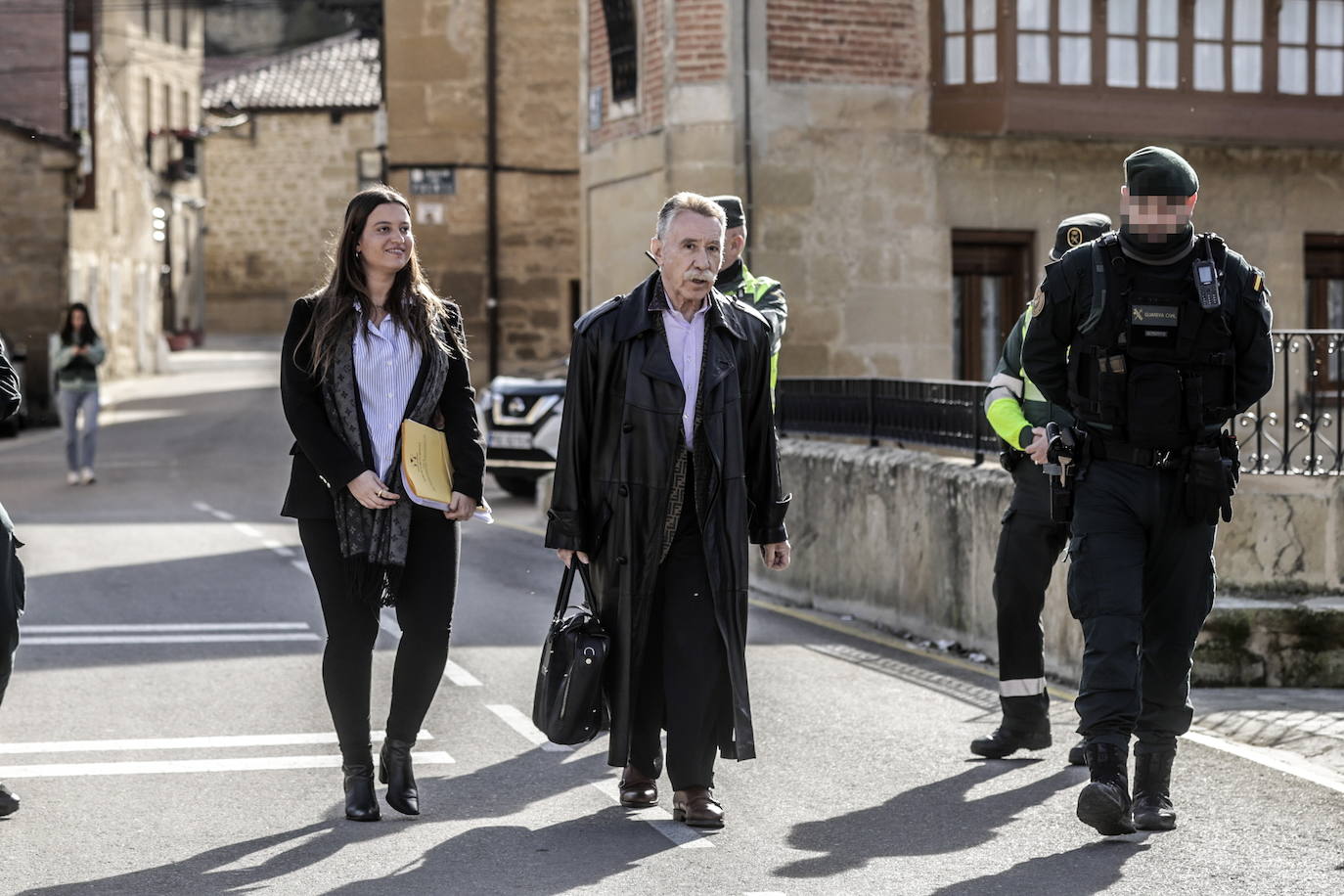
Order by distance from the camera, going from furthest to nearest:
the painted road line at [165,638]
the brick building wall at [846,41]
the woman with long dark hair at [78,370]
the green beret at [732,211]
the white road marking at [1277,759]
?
the woman with long dark hair at [78,370] → the brick building wall at [846,41] → the painted road line at [165,638] → the green beret at [732,211] → the white road marking at [1277,759]

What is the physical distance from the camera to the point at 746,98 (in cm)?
1933

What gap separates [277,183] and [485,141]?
33886 mm

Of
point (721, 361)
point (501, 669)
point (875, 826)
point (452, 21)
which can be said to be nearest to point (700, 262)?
point (721, 361)

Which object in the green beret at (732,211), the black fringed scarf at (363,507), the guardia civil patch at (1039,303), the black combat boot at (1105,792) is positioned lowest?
the black combat boot at (1105,792)

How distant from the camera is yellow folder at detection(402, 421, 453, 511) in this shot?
6.15 m

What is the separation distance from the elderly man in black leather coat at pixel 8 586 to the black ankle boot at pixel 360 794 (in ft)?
3.41

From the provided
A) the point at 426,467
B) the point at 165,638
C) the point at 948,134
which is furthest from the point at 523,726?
the point at 948,134

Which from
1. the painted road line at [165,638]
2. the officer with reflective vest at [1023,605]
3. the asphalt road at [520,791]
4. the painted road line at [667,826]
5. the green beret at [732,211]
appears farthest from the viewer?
the painted road line at [165,638]

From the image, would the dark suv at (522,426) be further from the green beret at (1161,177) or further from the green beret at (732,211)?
the green beret at (1161,177)

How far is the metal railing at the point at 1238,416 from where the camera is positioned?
30.1 ft

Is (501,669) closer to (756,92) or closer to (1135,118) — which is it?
(756,92)

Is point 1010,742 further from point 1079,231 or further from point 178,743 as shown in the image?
point 178,743

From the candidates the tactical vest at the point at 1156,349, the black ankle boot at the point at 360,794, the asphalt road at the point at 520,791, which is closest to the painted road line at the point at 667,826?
the asphalt road at the point at 520,791

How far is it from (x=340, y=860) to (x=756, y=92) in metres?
14.5
